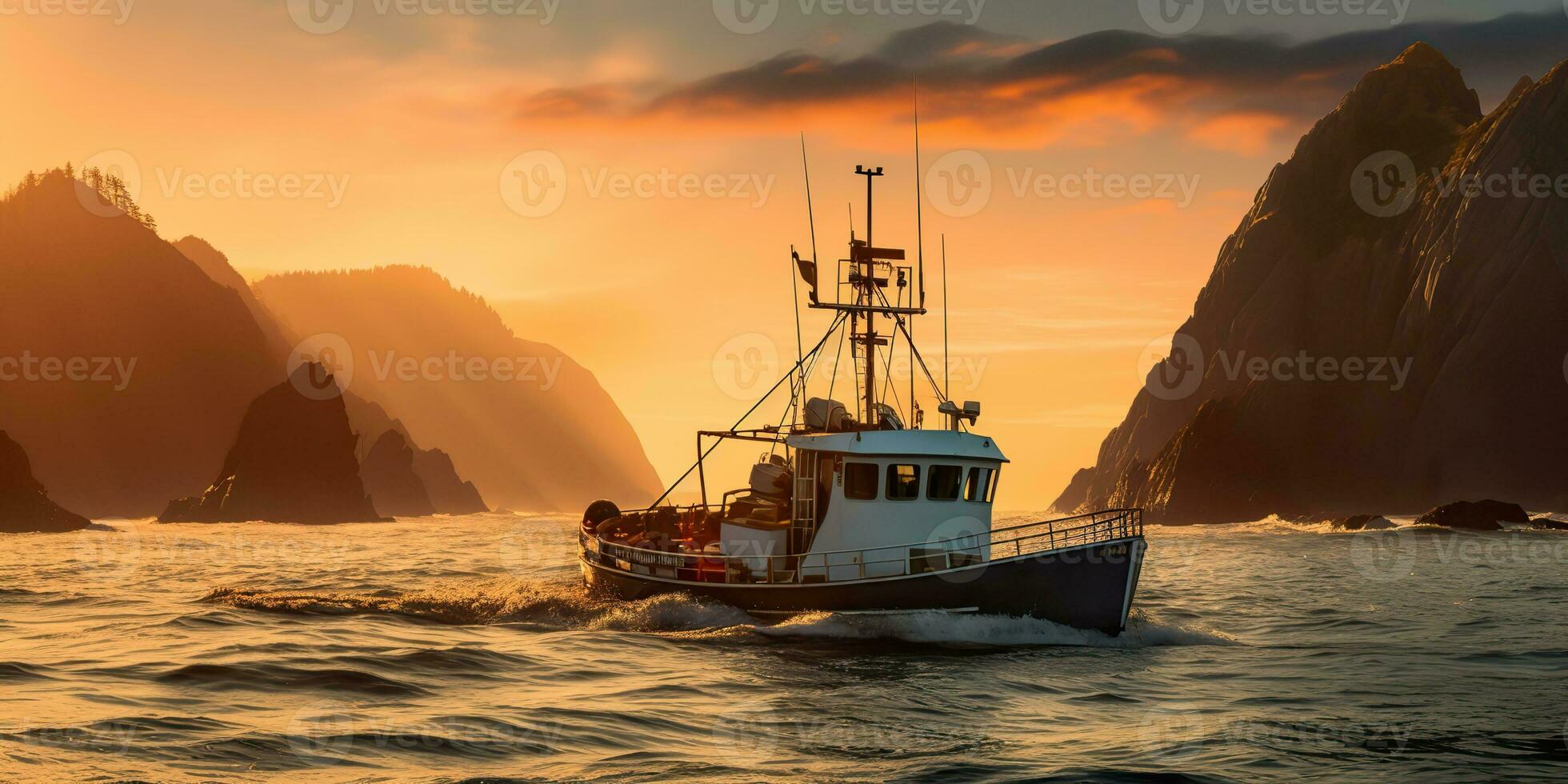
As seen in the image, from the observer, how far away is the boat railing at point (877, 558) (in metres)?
30.9

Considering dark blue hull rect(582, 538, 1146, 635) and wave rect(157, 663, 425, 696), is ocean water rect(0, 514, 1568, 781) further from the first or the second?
dark blue hull rect(582, 538, 1146, 635)

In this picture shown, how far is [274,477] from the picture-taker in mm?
191750

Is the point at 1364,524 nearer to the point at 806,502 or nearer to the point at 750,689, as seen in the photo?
the point at 806,502

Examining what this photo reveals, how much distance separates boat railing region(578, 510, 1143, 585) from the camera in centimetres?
3086

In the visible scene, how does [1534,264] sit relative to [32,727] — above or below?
above

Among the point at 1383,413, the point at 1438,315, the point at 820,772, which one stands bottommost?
the point at 820,772

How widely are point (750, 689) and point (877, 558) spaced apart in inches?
348

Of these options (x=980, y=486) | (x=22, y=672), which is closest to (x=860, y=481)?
(x=980, y=486)

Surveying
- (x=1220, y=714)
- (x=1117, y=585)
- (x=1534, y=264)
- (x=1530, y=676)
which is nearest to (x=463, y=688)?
(x=1220, y=714)

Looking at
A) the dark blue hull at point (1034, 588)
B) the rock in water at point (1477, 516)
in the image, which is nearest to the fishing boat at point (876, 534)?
the dark blue hull at point (1034, 588)

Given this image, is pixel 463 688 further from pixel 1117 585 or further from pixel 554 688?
pixel 1117 585

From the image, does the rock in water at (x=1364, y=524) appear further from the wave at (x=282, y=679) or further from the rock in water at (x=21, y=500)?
the rock in water at (x=21, y=500)

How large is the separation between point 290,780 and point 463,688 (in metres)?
8.16

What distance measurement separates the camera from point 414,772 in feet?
54.5
